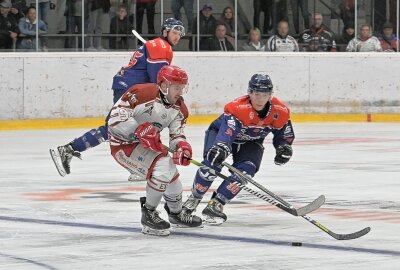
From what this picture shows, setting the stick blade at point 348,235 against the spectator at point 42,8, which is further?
the spectator at point 42,8

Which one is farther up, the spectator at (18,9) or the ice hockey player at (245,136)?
the spectator at (18,9)

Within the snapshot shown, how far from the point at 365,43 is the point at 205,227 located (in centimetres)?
1200

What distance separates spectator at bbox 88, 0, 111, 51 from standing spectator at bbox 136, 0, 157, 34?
0.43 meters

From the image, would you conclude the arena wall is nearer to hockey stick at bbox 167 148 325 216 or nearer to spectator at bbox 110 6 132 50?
spectator at bbox 110 6 132 50

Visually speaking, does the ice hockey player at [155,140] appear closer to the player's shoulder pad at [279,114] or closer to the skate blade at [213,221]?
the skate blade at [213,221]

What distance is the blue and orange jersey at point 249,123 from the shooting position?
8086 millimetres

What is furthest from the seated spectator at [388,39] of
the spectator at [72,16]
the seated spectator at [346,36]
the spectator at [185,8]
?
the spectator at [72,16]

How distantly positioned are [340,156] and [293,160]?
2.43 ft

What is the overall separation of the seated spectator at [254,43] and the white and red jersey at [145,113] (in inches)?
435

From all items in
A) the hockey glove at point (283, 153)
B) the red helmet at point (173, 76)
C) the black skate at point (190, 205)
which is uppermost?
the red helmet at point (173, 76)

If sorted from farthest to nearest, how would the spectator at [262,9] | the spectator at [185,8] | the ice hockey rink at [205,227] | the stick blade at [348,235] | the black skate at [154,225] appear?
the spectator at [262,9], the spectator at [185,8], the black skate at [154,225], the stick blade at [348,235], the ice hockey rink at [205,227]

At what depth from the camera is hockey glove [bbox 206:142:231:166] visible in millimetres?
7800

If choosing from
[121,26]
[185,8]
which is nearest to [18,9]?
[121,26]

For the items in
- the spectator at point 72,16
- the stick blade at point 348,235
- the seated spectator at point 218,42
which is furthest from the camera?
the seated spectator at point 218,42
